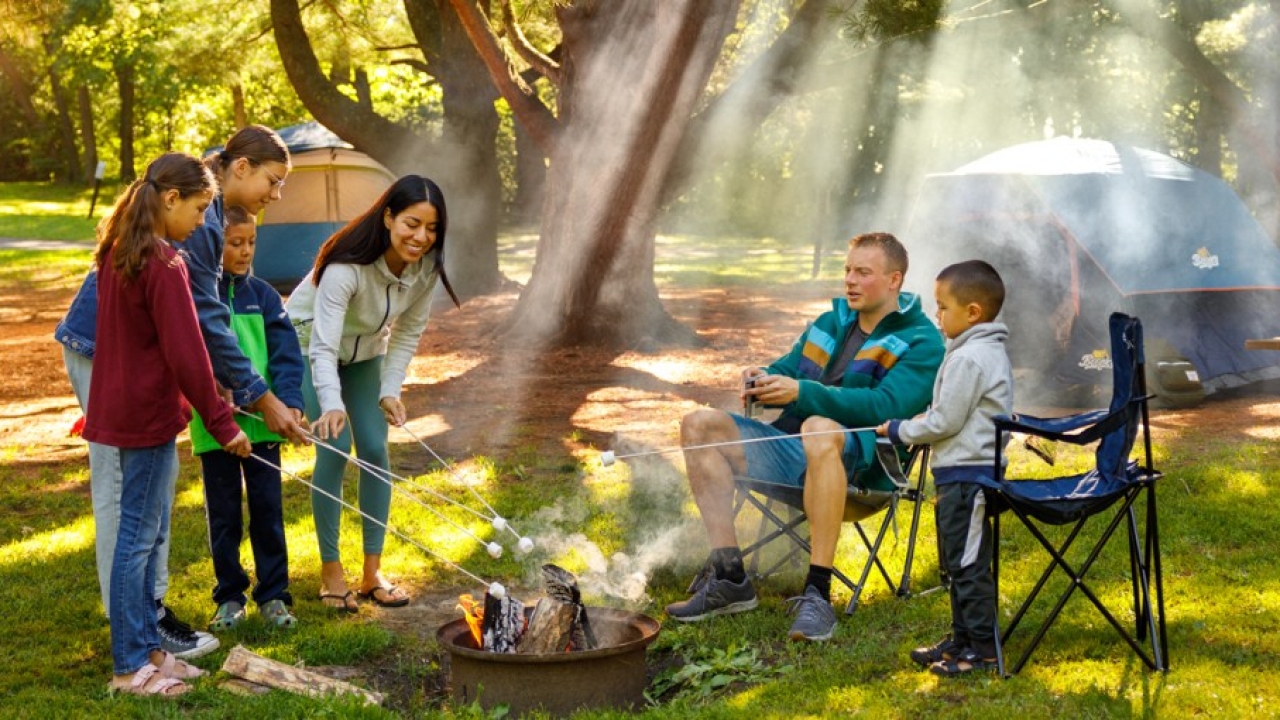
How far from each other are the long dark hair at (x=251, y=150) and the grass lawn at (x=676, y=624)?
1287mm

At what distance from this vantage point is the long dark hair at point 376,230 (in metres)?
3.60

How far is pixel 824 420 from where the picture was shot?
12.0 ft

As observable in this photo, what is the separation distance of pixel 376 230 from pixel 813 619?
1.62 metres

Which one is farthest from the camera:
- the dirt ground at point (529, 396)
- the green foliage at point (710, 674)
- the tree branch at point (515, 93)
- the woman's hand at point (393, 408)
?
the tree branch at point (515, 93)

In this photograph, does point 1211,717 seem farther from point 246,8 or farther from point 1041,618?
point 246,8

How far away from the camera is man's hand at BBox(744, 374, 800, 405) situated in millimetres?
3576

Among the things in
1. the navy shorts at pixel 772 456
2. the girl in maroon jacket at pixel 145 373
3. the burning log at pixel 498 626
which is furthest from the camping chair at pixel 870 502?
the girl in maroon jacket at pixel 145 373

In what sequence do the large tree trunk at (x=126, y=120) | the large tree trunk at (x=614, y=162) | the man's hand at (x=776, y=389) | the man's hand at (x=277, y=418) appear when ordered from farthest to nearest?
the large tree trunk at (x=126, y=120) < the large tree trunk at (x=614, y=162) < the man's hand at (x=776, y=389) < the man's hand at (x=277, y=418)

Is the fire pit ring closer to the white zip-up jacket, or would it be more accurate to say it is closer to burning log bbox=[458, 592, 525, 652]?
burning log bbox=[458, 592, 525, 652]

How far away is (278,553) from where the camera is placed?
3.68 metres

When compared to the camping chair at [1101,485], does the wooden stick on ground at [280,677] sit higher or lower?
lower

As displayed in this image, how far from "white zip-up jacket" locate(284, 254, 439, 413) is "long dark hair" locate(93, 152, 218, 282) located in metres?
0.61

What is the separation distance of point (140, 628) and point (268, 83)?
838 inches

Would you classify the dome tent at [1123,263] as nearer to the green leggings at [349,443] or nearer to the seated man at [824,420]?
the seated man at [824,420]
